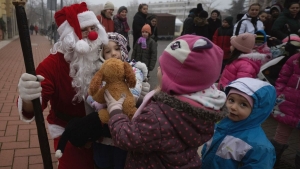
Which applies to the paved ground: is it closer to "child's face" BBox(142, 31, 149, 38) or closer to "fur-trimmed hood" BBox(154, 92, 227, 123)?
"fur-trimmed hood" BBox(154, 92, 227, 123)

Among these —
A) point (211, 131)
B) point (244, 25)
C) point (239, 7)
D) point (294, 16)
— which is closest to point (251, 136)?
point (211, 131)

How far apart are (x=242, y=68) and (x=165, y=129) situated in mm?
2258

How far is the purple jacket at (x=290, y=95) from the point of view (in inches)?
118

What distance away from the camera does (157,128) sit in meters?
1.22

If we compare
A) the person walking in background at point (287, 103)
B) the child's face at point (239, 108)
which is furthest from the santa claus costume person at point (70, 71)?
the person walking in background at point (287, 103)

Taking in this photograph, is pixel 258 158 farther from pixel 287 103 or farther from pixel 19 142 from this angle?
pixel 19 142

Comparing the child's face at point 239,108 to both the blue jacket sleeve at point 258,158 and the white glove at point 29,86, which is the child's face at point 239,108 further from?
the white glove at point 29,86

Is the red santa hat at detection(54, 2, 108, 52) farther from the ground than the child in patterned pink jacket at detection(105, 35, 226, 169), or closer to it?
farther from the ground

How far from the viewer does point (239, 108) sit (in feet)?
6.52

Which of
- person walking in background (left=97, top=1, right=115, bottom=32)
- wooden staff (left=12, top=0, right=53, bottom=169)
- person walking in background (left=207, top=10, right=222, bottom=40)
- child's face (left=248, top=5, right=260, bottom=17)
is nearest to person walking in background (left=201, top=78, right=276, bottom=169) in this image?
wooden staff (left=12, top=0, right=53, bottom=169)

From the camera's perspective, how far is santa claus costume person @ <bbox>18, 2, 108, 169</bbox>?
5.79 ft

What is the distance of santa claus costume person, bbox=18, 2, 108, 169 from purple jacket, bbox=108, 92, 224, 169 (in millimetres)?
632

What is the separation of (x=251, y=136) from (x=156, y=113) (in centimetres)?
101

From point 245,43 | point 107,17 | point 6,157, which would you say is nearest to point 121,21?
point 107,17
